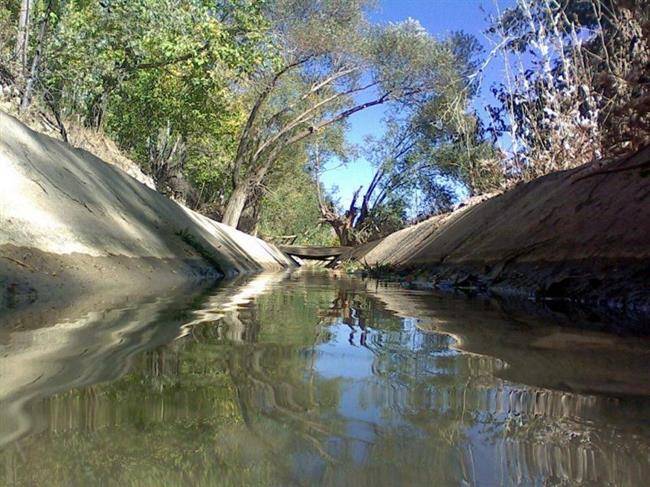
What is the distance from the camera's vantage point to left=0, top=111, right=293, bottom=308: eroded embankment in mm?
3947

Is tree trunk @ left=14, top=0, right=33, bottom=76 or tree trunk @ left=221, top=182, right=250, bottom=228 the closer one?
tree trunk @ left=14, top=0, right=33, bottom=76

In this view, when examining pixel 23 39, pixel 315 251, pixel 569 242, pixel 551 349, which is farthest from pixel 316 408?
pixel 315 251

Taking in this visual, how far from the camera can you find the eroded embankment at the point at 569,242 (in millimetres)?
4023

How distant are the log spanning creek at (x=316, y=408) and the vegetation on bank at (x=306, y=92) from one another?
386 centimetres

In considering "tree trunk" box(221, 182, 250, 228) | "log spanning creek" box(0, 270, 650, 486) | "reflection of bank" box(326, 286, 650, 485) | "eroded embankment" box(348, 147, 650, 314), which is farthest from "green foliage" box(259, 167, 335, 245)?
"reflection of bank" box(326, 286, 650, 485)

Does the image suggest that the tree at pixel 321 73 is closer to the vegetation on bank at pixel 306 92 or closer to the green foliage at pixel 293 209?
the vegetation on bank at pixel 306 92

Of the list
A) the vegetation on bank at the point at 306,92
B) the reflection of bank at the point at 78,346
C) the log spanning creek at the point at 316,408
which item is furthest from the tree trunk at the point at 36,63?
the log spanning creek at the point at 316,408

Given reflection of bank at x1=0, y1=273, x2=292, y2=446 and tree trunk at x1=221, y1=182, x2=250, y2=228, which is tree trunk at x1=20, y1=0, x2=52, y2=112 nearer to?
reflection of bank at x1=0, y1=273, x2=292, y2=446

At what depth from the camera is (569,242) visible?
498cm

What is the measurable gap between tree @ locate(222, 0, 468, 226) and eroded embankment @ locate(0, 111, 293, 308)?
43.5 ft

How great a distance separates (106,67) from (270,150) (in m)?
13.2

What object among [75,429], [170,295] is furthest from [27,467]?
[170,295]

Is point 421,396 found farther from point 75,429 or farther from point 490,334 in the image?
point 490,334

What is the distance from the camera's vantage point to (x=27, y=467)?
2.71 ft
